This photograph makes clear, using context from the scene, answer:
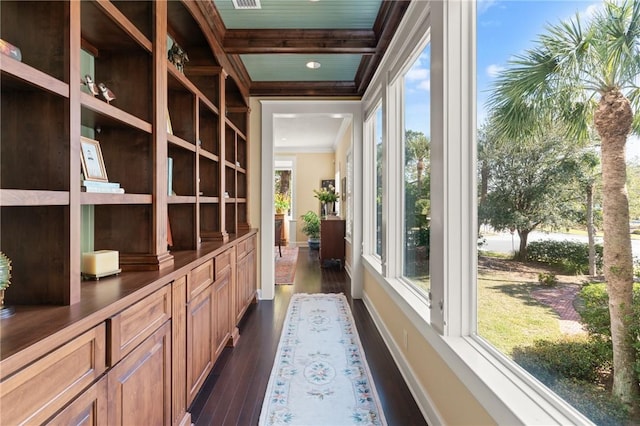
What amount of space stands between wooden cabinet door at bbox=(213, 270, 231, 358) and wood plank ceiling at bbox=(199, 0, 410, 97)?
2.14 m

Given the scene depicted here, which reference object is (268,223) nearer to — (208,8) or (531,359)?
(208,8)

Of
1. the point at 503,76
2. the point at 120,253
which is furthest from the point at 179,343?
the point at 503,76

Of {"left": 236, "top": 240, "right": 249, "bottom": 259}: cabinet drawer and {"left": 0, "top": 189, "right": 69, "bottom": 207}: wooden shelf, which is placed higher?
{"left": 0, "top": 189, "right": 69, "bottom": 207}: wooden shelf

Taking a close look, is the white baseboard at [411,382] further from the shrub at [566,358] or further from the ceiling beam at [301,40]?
the ceiling beam at [301,40]

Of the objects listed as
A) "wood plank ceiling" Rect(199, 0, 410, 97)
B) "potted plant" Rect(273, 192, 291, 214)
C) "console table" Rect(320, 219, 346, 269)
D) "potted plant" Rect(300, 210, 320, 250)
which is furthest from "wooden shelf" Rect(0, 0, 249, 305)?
"potted plant" Rect(273, 192, 291, 214)

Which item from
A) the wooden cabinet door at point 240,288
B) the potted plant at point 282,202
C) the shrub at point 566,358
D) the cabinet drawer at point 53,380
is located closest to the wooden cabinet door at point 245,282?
the wooden cabinet door at point 240,288

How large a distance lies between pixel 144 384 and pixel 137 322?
29 centimetres

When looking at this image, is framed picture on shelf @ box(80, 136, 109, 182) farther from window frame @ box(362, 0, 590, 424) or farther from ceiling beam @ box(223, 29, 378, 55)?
ceiling beam @ box(223, 29, 378, 55)

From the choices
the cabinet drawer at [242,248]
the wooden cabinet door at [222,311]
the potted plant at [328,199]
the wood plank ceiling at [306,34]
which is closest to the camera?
the wooden cabinet door at [222,311]

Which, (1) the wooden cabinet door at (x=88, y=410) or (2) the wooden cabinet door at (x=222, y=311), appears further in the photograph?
(2) the wooden cabinet door at (x=222, y=311)

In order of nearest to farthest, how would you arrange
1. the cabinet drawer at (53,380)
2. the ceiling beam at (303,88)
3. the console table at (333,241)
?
the cabinet drawer at (53,380) → the ceiling beam at (303,88) → the console table at (333,241)

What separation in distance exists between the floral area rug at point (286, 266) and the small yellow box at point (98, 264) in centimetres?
382

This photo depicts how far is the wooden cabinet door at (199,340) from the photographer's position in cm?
186

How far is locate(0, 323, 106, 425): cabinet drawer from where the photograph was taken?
29.0 inches
